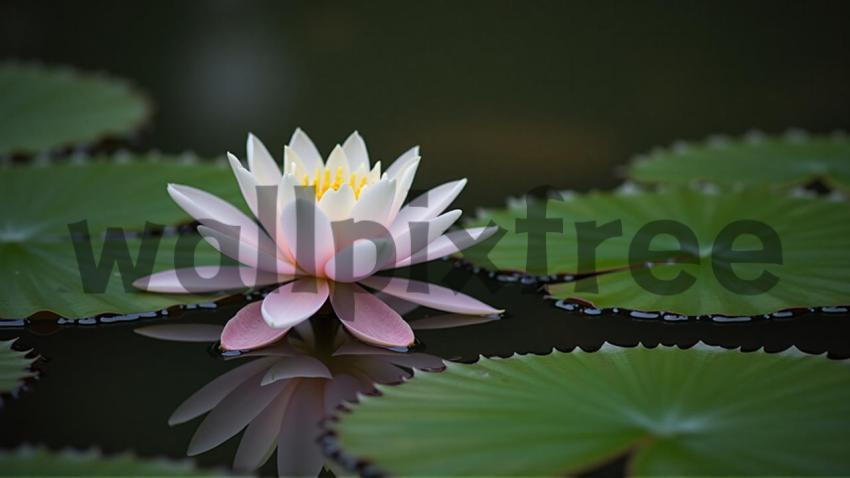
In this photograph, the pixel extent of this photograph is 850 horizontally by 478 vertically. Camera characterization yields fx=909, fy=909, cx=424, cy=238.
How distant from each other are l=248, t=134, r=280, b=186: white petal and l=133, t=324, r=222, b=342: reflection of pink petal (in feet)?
0.81

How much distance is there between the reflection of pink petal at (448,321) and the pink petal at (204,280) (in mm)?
214

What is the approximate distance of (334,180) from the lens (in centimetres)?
141

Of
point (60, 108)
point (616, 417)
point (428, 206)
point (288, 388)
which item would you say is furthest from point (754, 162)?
point (60, 108)

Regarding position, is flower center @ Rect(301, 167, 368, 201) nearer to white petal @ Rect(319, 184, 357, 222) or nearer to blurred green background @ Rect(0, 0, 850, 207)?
white petal @ Rect(319, 184, 357, 222)

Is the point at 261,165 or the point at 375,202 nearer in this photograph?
the point at 375,202

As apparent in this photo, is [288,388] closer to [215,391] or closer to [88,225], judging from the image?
[215,391]

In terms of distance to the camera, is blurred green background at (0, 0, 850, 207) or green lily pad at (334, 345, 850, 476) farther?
blurred green background at (0, 0, 850, 207)

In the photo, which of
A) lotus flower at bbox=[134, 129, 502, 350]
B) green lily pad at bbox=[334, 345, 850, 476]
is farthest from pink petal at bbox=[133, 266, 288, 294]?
green lily pad at bbox=[334, 345, 850, 476]

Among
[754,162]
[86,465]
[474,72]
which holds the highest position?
[474,72]

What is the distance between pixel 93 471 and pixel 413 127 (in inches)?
60.2

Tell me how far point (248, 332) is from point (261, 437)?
0.22 meters

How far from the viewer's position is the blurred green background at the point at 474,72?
224 centimetres

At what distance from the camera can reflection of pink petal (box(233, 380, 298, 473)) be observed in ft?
3.38

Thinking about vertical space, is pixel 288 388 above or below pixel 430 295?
below
